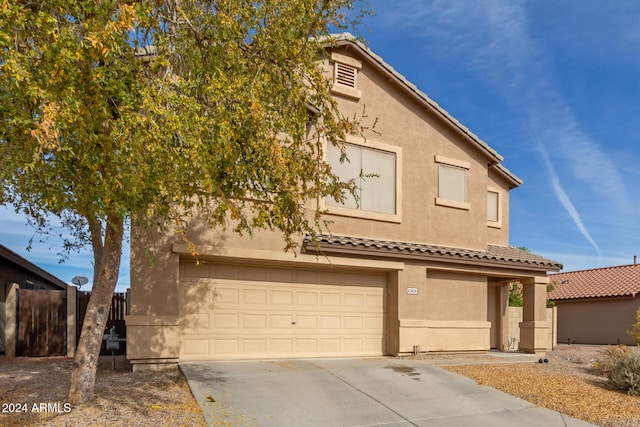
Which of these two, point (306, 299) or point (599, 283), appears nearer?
point (306, 299)

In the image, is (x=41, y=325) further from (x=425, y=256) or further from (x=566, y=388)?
(x=566, y=388)

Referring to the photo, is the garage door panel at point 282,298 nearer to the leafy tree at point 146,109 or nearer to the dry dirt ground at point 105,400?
the dry dirt ground at point 105,400

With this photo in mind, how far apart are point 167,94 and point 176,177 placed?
42.8 inches

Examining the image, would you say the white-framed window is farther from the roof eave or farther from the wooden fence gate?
the wooden fence gate

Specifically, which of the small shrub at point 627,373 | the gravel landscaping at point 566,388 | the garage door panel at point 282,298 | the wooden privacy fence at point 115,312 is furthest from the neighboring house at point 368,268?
A: the small shrub at point 627,373

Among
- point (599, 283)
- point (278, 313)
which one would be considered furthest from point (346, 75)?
point (599, 283)

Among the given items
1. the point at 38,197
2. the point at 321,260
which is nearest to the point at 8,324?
the point at 38,197

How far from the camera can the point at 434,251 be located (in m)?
13.9

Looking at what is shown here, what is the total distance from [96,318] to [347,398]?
4.56 meters

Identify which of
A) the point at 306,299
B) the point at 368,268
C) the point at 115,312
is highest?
the point at 368,268

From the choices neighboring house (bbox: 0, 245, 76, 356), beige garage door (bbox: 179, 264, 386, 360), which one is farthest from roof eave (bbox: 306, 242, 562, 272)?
neighboring house (bbox: 0, 245, 76, 356)

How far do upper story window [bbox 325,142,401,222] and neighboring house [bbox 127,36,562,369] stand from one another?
0.11 ft

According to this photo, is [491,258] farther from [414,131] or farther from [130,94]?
[130,94]

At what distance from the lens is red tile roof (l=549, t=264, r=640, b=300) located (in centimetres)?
2477
